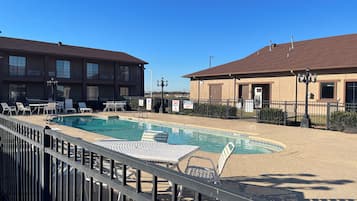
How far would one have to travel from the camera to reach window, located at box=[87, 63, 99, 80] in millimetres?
31141

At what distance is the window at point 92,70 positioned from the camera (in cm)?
3114

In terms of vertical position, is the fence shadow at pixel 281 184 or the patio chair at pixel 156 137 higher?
the patio chair at pixel 156 137

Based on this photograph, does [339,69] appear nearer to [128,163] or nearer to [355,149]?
[355,149]

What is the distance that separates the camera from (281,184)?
511cm

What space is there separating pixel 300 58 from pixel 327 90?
4097 millimetres

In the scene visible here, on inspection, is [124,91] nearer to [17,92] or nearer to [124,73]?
[124,73]

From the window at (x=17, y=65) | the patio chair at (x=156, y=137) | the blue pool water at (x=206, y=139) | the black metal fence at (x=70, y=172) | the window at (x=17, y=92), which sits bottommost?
the blue pool water at (x=206, y=139)

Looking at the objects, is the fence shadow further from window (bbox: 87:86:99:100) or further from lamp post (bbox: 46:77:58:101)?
window (bbox: 87:86:99:100)

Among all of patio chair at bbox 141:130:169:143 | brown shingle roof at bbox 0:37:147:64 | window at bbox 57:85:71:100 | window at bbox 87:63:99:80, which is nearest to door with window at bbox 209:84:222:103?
brown shingle roof at bbox 0:37:147:64

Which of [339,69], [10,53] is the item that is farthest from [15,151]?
[10,53]

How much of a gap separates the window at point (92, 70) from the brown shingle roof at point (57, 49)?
108 cm

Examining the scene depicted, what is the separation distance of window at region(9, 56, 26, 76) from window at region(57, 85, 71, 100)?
368 cm

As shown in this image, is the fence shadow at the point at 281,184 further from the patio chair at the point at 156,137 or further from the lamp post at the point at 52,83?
the lamp post at the point at 52,83

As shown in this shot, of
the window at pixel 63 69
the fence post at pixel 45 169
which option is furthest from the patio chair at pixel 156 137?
the window at pixel 63 69
